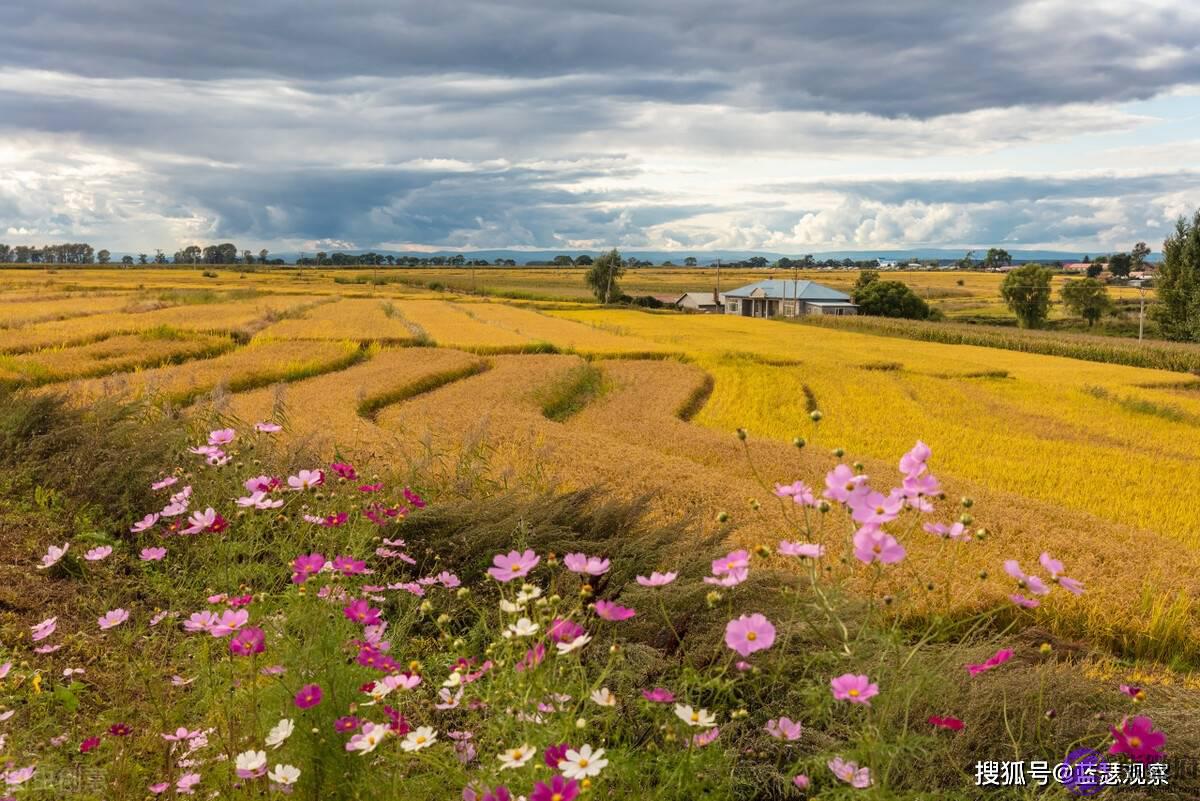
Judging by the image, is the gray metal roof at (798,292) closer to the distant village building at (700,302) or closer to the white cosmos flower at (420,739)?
the distant village building at (700,302)

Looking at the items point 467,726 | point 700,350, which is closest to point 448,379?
point 700,350

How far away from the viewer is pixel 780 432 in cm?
1661

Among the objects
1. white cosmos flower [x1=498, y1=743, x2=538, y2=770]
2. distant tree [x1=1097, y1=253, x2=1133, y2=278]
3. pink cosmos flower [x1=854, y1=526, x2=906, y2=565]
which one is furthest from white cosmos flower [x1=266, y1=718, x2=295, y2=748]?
distant tree [x1=1097, y1=253, x2=1133, y2=278]

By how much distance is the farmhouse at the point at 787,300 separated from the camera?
76694 mm

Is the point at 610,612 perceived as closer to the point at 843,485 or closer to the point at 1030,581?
the point at 843,485

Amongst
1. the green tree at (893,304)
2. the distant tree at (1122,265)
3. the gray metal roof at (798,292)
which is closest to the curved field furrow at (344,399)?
the green tree at (893,304)

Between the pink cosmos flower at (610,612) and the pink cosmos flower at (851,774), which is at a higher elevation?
the pink cosmos flower at (610,612)

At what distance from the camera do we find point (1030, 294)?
225ft

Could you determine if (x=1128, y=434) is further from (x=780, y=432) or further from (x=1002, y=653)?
(x=1002, y=653)

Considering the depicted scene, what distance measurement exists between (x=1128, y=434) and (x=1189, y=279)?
51891 mm

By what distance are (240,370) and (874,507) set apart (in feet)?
60.5

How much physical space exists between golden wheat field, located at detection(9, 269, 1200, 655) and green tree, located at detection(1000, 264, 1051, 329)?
38.7 meters

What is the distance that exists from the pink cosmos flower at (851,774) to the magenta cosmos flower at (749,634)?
40cm

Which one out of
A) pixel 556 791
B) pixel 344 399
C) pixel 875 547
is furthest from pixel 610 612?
pixel 344 399
